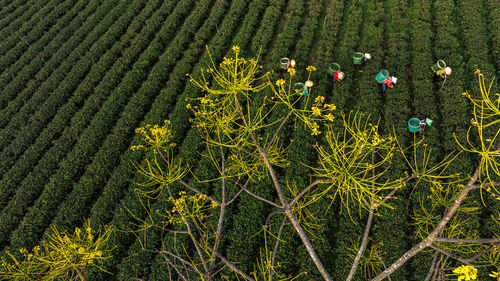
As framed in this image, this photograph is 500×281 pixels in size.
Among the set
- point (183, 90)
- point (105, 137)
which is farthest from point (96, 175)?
point (183, 90)

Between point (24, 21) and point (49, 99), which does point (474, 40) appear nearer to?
point (49, 99)

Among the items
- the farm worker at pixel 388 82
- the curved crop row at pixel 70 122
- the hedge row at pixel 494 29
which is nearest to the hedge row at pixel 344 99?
the farm worker at pixel 388 82

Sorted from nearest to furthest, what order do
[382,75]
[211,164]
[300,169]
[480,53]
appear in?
[300,169] < [211,164] < [382,75] < [480,53]

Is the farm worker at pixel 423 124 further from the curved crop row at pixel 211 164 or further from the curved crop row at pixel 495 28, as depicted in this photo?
the curved crop row at pixel 211 164

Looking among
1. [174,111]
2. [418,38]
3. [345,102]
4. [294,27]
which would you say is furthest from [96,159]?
[418,38]

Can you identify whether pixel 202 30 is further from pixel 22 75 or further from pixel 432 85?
pixel 432 85
